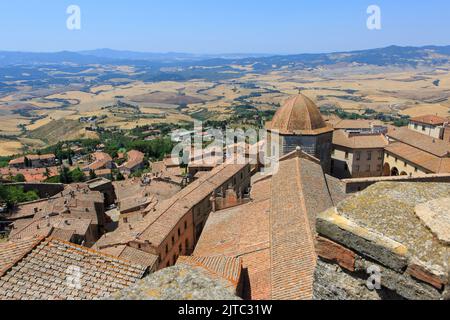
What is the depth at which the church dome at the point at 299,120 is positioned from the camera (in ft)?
94.4

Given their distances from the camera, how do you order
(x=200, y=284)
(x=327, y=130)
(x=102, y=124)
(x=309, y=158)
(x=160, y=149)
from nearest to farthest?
(x=200, y=284), (x=309, y=158), (x=327, y=130), (x=160, y=149), (x=102, y=124)

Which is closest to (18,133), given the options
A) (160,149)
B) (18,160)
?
(18,160)

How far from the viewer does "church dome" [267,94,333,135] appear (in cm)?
2878

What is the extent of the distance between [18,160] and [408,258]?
9852 cm

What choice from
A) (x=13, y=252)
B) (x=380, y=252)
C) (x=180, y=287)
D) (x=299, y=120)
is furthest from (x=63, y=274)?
(x=299, y=120)

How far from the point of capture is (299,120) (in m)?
29.0

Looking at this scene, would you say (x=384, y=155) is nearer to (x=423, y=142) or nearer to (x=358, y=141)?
(x=358, y=141)

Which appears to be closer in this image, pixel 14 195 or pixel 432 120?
pixel 14 195

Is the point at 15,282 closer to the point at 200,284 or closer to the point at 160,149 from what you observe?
the point at 200,284

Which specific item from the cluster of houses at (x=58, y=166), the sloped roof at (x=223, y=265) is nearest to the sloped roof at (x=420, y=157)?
the sloped roof at (x=223, y=265)

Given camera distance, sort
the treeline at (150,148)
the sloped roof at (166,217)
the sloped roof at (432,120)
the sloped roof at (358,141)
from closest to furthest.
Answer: the sloped roof at (166,217) < the sloped roof at (358,141) < the sloped roof at (432,120) < the treeline at (150,148)

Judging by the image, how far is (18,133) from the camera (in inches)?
6403

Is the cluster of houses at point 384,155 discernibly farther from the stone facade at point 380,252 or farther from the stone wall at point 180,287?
the stone wall at point 180,287

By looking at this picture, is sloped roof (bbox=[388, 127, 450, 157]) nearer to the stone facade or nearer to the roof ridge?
the stone facade
